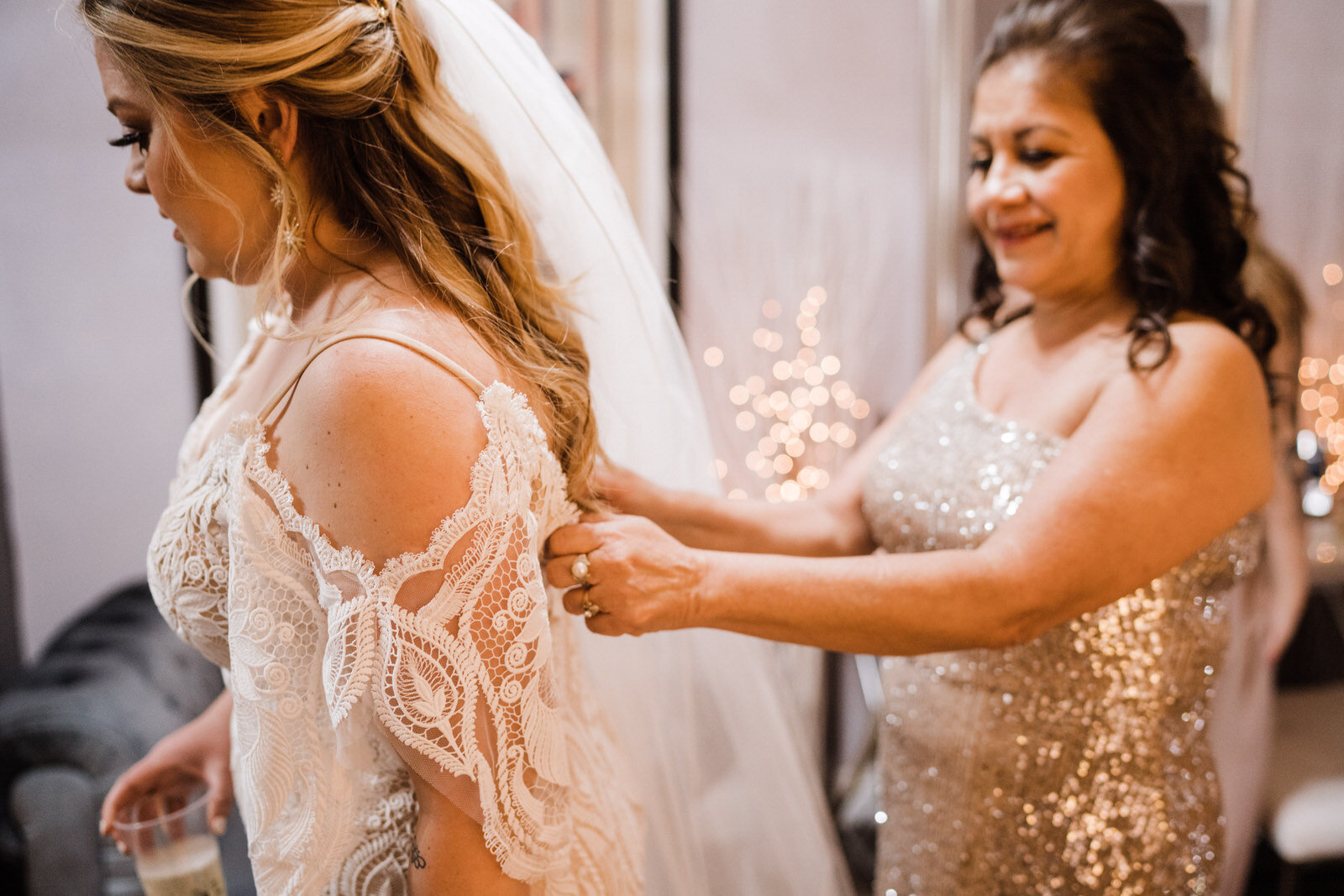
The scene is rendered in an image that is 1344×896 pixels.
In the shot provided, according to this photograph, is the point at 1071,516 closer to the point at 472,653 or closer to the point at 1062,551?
the point at 1062,551

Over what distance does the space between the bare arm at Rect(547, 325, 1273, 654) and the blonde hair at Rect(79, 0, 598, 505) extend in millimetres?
233

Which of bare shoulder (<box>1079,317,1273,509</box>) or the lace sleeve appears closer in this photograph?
the lace sleeve

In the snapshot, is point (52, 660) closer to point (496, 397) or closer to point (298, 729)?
point (298, 729)

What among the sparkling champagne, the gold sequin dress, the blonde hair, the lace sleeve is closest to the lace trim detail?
the lace sleeve

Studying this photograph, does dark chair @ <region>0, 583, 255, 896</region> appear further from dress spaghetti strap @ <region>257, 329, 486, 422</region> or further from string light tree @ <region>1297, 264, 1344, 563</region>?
string light tree @ <region>1297, 264, 1344, 563</region>

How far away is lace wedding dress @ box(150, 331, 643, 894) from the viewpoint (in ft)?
2.58

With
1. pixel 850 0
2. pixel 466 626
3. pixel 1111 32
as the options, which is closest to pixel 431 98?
pixel 466 626

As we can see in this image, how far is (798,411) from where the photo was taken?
→ 2.59m

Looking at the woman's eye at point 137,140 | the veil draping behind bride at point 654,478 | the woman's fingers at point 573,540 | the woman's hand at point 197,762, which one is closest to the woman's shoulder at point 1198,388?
the veil draping behind bride at point 654,478

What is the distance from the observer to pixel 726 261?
277cm

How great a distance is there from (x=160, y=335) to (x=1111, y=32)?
211 centimetres

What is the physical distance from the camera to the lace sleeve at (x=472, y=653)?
78cm

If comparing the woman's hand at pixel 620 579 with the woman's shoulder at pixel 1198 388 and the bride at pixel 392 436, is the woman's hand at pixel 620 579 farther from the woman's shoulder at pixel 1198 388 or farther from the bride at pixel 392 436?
the woman's shoulder at pixel 1198 388

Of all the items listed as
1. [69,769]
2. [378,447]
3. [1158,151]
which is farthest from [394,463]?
[69,769]
